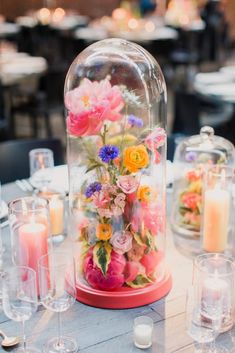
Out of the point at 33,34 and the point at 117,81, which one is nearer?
the point at 117,81

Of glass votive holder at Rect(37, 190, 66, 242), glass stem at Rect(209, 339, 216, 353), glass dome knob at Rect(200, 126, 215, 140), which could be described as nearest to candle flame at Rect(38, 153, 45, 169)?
glass votive holder at Rect(37, 190, 66, 242)

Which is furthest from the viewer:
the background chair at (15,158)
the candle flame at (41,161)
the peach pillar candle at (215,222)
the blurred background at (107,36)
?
the blurred background at (107,36)

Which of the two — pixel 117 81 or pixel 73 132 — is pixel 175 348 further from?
pixel 117 81

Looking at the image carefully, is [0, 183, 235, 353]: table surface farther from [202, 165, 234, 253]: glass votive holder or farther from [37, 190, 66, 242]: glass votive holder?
[37, 190, 66, 242]: glass votive holder

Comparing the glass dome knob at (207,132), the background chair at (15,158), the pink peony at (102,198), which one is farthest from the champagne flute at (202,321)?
the background chair at (15,158)

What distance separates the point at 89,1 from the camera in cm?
1088

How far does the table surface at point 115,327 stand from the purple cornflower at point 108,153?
1.19 ft

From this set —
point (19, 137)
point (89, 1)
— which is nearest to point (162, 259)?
point (19, 137)

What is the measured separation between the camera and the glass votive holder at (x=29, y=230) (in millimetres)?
1354

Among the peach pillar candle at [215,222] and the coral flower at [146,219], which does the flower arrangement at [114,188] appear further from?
the peach pillar candle at [215,222]

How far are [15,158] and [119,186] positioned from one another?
124 cm

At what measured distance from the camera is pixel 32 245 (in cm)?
135

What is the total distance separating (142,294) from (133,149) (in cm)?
35

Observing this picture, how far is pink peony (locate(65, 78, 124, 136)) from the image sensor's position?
1319 mm
